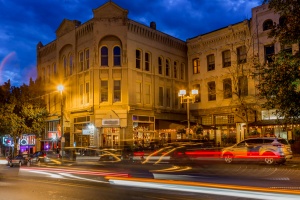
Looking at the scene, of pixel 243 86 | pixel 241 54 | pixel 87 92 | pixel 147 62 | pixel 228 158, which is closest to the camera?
pixel 228 158

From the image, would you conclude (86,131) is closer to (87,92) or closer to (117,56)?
(87,92)

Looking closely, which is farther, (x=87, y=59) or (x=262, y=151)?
(x=87, y=59)

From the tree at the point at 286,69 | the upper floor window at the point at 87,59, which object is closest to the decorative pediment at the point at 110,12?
the upper floor window at the point at 87,59

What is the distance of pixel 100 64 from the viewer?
33.1m

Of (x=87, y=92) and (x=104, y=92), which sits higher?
(x=87, y=92)

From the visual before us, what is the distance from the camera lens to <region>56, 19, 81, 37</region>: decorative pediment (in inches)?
1444

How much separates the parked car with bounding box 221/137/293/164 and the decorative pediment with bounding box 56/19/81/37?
68.4ft

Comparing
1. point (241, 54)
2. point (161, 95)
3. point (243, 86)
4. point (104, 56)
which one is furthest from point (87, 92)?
point (241, 54)

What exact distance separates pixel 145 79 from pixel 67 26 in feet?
33.8

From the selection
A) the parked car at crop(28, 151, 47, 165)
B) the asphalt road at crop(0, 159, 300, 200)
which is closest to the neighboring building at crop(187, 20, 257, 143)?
the parked car at crop(28, 151, 47, 165)

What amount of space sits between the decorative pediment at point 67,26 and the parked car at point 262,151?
2085 cm

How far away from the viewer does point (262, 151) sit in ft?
76.5

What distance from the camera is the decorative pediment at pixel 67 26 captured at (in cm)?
3669

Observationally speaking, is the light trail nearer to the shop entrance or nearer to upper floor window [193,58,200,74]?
the shop entrance
